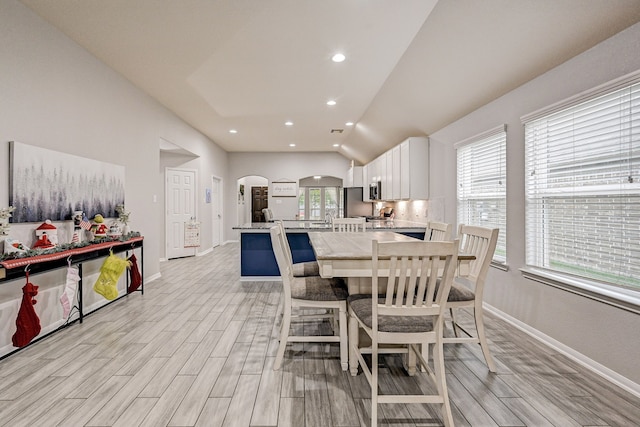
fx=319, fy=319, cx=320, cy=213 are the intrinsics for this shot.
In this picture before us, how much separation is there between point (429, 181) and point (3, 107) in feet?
15.9

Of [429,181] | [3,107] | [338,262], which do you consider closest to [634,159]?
[338,262]

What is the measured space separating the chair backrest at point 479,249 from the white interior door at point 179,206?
5901 millimetres

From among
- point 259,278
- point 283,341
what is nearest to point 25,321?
point 283,341

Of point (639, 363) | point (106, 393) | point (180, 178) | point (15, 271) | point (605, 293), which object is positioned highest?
point (180, 178)

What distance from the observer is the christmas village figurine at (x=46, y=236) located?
105 inches

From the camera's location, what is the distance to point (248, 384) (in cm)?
205

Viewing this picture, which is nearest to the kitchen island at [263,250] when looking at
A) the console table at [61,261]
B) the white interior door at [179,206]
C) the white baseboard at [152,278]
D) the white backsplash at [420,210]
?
the white backsplash at [420,210]

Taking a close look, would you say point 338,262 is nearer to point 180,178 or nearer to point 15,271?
point 15,271

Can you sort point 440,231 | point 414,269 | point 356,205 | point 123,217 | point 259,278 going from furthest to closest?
point 356,205
point 259,278
point 123,217
point 440,231
point 414,269

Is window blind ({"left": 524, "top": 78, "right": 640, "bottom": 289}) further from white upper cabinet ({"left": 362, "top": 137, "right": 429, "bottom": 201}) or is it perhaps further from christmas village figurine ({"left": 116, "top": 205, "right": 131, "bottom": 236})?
christmas village figurine ({"left": 116, "top": 205, "right": 131, "bottom": 236})

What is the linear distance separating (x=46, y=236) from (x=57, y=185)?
1.71 ft

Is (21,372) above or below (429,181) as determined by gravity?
below

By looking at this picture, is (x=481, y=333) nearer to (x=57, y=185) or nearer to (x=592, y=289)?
(x=592, y=289)

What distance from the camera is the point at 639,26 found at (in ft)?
6.34
